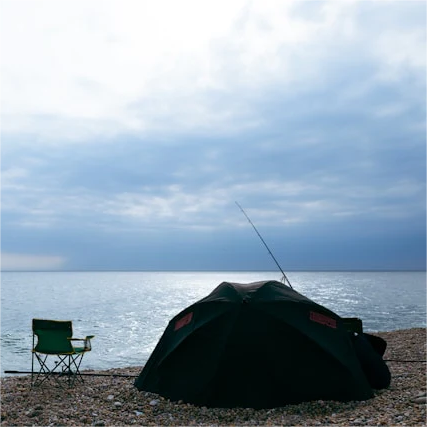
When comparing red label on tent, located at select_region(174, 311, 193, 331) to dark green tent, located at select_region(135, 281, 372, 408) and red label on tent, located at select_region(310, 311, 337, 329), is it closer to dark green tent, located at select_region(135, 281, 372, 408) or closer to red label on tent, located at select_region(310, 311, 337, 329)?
dark green tent, located at select_region(135, 281, 372, 408)

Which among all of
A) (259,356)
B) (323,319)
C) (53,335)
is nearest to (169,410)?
(259,356)

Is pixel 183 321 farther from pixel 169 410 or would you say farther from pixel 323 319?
pixel 323 319

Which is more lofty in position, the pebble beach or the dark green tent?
the dark green tent

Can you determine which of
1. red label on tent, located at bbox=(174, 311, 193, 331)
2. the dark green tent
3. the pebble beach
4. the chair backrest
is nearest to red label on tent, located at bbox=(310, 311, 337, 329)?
the dark green tent

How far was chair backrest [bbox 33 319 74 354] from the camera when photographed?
8.91 m

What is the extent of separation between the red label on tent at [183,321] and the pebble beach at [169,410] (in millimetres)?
1276

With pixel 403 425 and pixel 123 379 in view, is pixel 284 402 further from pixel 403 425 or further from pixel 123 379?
pixel 123 379

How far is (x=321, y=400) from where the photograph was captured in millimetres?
7168

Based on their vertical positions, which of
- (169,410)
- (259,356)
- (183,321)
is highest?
(183,321)

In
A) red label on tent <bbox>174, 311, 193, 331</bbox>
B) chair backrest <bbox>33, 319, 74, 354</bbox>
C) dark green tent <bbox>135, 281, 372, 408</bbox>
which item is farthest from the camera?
chair backrest <bbox>33, 319, 74, 354</bbox>

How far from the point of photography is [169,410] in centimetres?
721

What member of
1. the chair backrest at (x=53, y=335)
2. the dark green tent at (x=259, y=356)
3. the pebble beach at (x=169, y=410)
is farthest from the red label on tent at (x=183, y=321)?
the chair backrest at (x=53, y=335)

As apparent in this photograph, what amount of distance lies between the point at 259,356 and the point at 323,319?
146cm

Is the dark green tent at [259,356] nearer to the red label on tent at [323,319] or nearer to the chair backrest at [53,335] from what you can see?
the red label on tent at [323,319]
